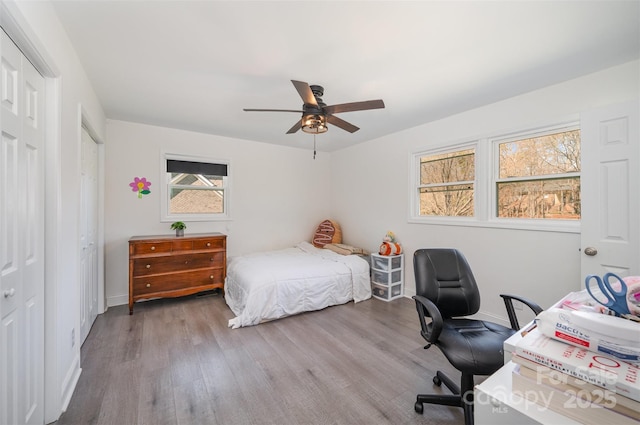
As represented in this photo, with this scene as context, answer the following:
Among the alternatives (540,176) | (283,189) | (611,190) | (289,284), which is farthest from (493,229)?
(283,189)

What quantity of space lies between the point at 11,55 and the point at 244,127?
2618 mm

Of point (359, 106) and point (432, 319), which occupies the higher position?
point (359, 106)

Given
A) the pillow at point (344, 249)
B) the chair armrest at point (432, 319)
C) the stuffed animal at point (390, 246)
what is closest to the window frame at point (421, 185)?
the stuffed animal at point (390, 246)

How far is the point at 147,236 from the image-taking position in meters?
3.59

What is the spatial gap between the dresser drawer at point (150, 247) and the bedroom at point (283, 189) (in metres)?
0.56

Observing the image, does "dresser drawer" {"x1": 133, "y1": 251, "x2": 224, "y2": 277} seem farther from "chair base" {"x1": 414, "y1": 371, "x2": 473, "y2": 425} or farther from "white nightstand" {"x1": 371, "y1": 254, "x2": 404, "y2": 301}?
"chair base" {"x1": 414, "y1": 371, "x2": 473, "y2": 425}

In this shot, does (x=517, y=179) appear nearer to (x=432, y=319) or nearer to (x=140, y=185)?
(x=432, y=319)

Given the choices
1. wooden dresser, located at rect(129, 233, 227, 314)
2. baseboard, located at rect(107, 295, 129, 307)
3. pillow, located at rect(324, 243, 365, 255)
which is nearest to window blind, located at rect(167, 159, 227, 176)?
wooden dresser, located at rect(129, 233, 227, 314)

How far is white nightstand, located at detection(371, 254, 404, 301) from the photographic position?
145 inches

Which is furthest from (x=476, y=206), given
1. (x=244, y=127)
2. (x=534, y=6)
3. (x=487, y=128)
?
(x=244, y=127)

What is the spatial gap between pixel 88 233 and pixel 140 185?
3.61ft

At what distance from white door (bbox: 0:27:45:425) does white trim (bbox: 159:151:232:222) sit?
2401 millimetres

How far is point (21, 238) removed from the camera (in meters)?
1.28

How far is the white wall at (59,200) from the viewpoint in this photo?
4.83 ft
